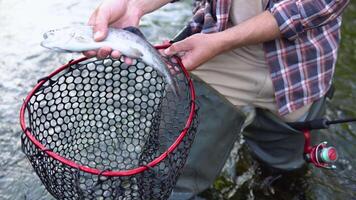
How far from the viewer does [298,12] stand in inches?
89.4

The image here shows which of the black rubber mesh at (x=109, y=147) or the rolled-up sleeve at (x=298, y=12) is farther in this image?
the rolled-up sleeve at (x=298, y=12)

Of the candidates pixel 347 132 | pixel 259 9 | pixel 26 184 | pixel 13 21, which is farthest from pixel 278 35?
pixel 13 21

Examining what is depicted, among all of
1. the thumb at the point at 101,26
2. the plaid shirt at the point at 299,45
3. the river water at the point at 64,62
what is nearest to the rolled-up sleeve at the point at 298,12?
the plaid shirt at the point at 299,45

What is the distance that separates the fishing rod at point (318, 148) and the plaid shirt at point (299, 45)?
11 cm

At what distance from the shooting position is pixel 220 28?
8.06 ft

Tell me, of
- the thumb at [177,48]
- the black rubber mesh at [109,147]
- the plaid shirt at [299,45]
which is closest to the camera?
the black rubber mesh at [109,147]

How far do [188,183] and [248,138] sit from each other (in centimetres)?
65

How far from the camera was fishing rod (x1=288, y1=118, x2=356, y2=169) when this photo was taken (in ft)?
8.23

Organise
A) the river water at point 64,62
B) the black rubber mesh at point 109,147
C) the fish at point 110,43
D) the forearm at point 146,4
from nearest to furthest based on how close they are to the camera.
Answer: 1. the black rubber mesh at point 109,147
2. the fish at point 110,43
3. the forearm at point 146,4
4. the river water at point 64,62

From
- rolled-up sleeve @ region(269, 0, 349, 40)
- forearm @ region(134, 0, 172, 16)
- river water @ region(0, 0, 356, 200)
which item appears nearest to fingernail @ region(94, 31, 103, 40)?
forearm @ region(134, 0, 172, 16)

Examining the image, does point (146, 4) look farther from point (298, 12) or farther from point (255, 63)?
point (298, 12)

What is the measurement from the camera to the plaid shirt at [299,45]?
7.47ft

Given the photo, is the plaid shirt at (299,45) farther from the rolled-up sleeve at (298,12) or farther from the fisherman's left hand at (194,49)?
the fisherman's left hand at (194,49)

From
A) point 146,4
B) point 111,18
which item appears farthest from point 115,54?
point 146,4
